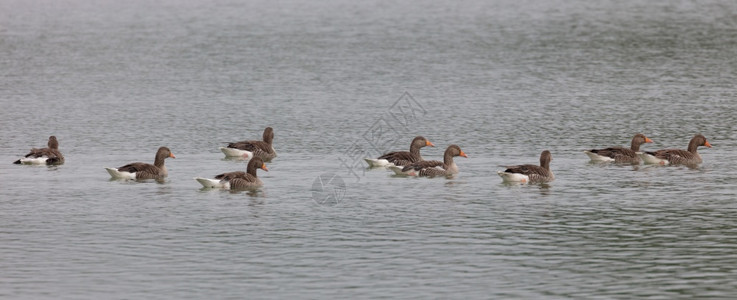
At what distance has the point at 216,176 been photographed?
39.7 meters

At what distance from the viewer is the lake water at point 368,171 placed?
27734 millimetres

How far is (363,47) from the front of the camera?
95750 millimetres

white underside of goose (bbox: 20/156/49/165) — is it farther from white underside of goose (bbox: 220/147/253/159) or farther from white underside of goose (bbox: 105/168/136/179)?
white underside of goose (bbox: 220/147/253/159)

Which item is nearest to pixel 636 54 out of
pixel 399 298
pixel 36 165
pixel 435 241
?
pixel 36 165

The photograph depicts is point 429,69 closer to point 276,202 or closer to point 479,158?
point 479,158

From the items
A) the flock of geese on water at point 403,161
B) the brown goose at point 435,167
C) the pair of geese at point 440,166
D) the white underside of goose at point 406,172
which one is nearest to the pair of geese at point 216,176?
the flock of geese on water at point 403,161

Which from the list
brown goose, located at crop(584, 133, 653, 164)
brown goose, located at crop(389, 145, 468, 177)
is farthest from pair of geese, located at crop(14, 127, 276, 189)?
brown goose, located at crop(584, 133, 653, 164)

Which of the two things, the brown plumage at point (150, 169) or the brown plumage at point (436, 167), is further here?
the brown plumage at point (436, 167)

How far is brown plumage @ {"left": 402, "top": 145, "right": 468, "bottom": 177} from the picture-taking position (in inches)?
1647

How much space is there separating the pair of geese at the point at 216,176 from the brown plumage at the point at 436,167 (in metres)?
4.96

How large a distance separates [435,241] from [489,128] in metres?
23.3

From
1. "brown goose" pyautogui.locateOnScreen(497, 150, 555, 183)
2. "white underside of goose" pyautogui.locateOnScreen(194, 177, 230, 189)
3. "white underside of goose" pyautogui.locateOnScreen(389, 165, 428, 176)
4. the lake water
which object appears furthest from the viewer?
"white underside of goose" pyautogui.locateOnScreen(389, 165, 428, 176)

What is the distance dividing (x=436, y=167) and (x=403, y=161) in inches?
62.1

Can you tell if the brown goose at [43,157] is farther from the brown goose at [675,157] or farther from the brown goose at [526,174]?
the brown goose at [675,157]
